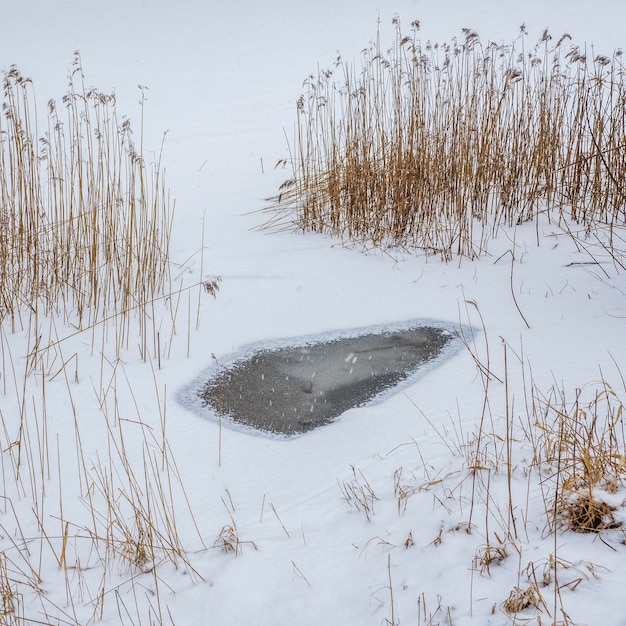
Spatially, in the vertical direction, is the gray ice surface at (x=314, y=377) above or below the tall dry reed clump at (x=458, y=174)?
below

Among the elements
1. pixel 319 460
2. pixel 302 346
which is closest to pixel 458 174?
pixel 302 346

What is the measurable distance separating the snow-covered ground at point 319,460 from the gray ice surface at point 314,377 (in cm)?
10

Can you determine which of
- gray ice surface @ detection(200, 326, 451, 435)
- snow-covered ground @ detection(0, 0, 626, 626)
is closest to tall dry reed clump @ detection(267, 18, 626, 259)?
snow-covered ground @ detection(0, 0, 626, 626)

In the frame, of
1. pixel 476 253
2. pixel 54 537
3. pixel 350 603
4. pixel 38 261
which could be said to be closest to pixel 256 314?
pixel 38 261

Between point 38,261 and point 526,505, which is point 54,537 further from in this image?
point 38,261

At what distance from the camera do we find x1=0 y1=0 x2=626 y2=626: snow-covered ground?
1.26 metres

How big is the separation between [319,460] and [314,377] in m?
0.54

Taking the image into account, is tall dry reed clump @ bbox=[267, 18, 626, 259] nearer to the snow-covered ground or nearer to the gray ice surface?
the snow-covered ground

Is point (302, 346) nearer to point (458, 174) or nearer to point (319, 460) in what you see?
point (319, 460)

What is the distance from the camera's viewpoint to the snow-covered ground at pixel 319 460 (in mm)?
1259

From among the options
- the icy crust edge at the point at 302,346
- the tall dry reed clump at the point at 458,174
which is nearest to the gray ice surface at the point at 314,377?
the icy crust edge at the point at 302,346

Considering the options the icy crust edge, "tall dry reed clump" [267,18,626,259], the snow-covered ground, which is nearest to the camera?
the snow-covered ground

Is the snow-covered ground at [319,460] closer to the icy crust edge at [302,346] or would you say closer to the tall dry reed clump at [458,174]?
the icy crust edge at [302,346]

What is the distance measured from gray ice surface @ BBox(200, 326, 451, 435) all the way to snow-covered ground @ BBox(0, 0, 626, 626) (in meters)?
0.10
